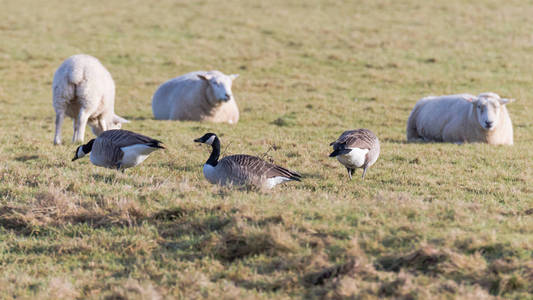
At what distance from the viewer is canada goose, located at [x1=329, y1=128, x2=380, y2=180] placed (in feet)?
25.9

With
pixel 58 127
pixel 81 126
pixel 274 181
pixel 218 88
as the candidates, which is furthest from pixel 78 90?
pixel 274 181

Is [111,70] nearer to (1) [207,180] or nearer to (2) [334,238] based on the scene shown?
(1) [207,180]

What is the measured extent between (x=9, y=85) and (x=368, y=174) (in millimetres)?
15660

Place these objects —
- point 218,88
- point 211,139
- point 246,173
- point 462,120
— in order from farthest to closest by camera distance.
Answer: point 218,88 < point 462,120 < point 211,139 < point 246,173

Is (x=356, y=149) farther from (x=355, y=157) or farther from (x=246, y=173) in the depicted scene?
(x=246, y=173)

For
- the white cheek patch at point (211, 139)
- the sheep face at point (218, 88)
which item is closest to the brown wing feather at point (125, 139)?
the white cheek patch at point (211, 139)

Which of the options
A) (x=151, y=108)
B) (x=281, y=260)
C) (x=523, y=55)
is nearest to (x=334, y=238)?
(x=281, y=260)

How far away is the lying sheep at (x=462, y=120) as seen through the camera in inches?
505

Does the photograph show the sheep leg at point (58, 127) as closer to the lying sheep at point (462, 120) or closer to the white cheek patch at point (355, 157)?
the white cheek patch at point (355, 157)

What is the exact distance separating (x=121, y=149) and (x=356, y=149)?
330 centimetres

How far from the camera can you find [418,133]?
48.1 feet

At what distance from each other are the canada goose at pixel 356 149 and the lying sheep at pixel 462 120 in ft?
16.8

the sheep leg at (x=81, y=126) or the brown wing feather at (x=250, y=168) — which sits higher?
the brown wing feather at (x=250, y=168)

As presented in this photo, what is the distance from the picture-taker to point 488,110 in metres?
12.6
